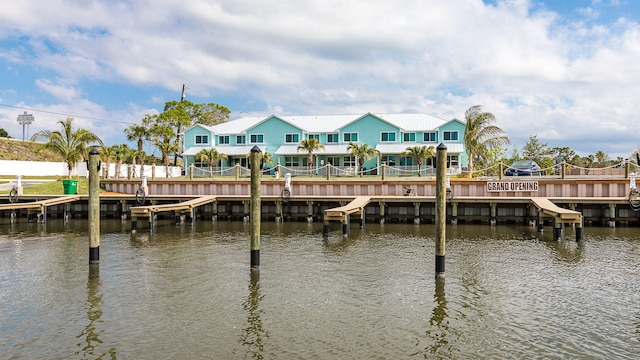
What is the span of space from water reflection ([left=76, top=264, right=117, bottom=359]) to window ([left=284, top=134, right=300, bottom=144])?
48.4 metres

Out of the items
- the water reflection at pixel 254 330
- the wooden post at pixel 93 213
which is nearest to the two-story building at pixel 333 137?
the wooden post at pixel 93 213

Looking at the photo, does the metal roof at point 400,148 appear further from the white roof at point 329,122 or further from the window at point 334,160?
the window at point 334,160

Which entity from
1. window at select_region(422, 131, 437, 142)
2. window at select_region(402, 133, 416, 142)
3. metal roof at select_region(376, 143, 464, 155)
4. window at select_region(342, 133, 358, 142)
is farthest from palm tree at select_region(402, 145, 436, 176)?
window at select_region(342, 133, 358, 142)

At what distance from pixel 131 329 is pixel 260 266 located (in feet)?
20.0

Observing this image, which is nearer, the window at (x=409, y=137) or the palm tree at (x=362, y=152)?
the palm tree at (x=362, y=152)

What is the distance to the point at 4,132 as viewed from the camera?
84875 mm

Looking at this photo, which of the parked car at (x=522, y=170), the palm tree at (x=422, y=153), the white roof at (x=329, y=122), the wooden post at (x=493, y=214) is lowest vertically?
the wooden post at (x=493, y=214)

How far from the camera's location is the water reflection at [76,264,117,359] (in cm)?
859

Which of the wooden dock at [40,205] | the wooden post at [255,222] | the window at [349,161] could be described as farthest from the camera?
the window at [349,161]

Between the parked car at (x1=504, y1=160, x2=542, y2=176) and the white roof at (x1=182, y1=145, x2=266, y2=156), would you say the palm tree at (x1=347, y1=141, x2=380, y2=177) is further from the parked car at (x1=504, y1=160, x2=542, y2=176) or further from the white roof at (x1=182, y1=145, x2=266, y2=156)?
the parked car at (x1=504, y1=160, x2=542, y2=176)

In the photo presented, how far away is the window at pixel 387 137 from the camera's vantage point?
58938 mm

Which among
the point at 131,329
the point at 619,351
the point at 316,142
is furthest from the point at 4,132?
the point at 619,351

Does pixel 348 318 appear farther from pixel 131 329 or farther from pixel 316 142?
pixel 316 142

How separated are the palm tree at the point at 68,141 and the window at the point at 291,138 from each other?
24.7 metres
